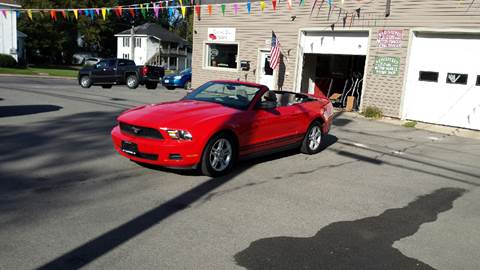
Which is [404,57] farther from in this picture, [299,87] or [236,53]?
[236,53]

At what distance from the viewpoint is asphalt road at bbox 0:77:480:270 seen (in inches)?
167

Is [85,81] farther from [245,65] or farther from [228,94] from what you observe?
[228,94]

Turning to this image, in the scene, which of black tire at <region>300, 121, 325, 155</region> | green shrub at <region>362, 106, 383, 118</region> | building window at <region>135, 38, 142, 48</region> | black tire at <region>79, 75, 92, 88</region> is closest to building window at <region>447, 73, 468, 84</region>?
green shrub at <region>362, 106, 383, 118</region>

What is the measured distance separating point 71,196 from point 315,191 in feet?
10.6

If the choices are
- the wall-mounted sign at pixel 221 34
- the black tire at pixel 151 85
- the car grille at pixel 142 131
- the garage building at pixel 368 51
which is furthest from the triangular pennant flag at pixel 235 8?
the car grille at pixel 142 131

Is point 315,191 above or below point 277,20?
below

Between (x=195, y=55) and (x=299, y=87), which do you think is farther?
(x=195, y=55)

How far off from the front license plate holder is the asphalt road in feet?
1.12

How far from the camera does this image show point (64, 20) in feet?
210

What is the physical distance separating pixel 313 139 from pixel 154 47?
63069 millimetres

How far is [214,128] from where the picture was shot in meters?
6.69

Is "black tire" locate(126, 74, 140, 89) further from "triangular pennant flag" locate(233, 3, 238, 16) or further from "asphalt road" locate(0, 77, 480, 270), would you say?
"asphalt road" locate(0, 77, 480, 270)

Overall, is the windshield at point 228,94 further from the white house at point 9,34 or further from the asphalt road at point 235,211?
the white house at point 9,34

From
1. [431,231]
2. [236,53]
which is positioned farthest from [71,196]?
[236,53]
